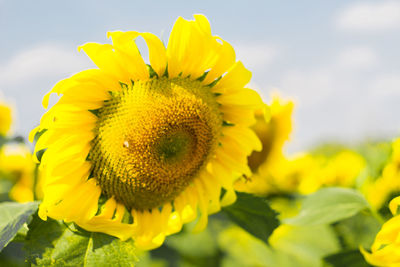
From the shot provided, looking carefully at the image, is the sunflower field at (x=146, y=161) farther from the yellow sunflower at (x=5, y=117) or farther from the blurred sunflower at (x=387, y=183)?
the yellow sunflower at (x=5, y=117)

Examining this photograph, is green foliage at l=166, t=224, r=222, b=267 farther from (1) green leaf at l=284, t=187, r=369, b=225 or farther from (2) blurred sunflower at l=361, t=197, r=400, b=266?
(2) blurred sunflower at l=361, t=197, r=400, b=266

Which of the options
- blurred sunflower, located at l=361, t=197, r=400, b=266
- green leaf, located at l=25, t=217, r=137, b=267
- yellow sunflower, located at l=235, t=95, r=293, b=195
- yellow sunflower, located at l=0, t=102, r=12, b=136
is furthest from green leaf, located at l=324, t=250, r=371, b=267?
yellow sunflower, located at l=0, t=102, r=12, b=136

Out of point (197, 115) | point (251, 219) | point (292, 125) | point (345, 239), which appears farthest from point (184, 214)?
point (292, 125)

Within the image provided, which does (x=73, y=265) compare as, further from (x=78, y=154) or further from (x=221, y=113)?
(x=221, y=113)

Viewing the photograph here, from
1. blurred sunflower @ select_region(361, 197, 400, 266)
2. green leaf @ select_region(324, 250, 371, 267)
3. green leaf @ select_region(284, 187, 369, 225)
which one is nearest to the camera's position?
blurred sunflower @ select_region(361, 197, 400, 266)

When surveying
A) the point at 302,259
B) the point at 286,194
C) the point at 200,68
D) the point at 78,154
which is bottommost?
the point at 302,259
